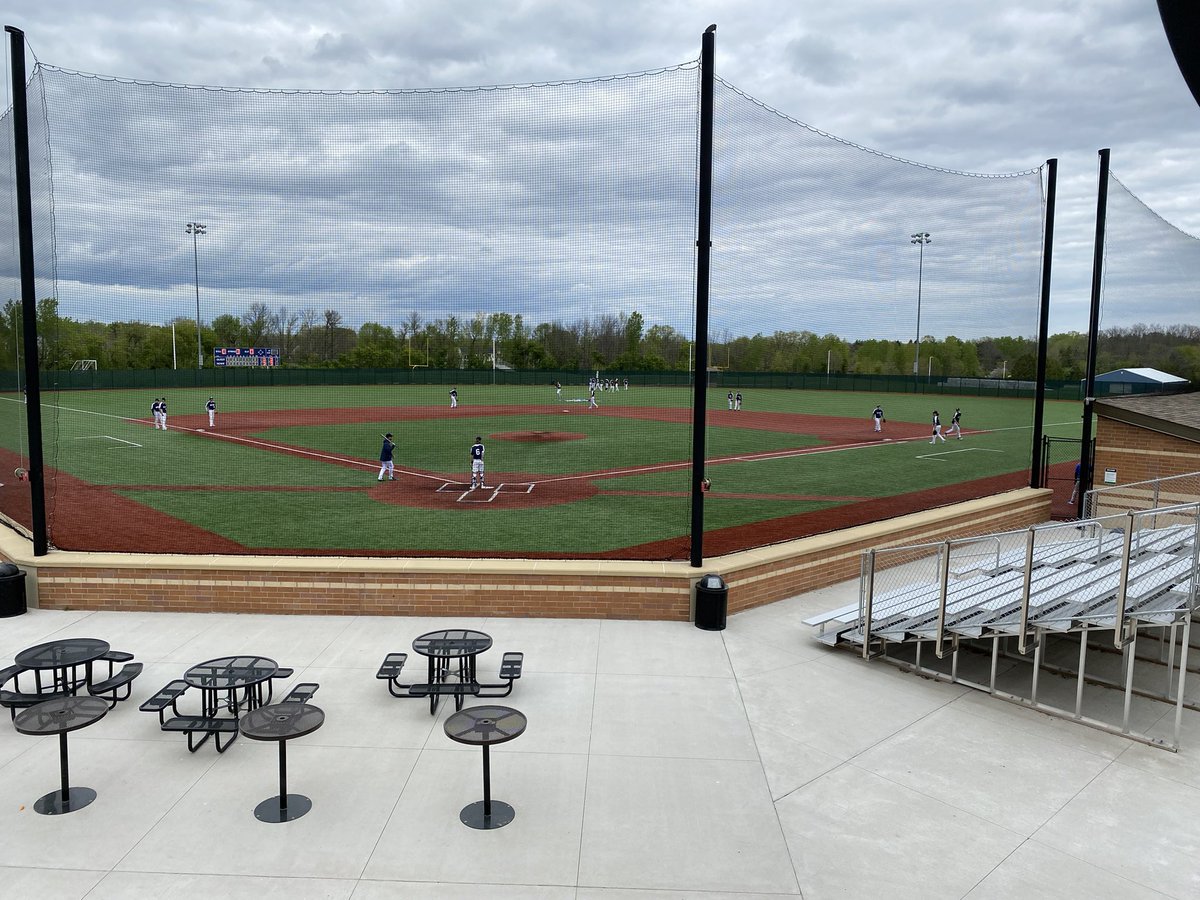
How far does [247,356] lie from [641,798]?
33.1ft

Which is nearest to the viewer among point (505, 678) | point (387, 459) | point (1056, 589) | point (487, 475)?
point (505, 678)

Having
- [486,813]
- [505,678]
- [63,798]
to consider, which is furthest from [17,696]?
[486,813]

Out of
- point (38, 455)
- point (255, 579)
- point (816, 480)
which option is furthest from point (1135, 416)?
point (38, 455)

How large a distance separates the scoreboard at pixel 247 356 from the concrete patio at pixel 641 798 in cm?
556

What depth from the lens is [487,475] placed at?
72.8 ft

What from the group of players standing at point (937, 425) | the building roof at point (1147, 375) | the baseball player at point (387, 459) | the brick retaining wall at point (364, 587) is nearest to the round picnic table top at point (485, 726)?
the brick retaining wall at point (364, 587)

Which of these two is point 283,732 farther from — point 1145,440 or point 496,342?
Result: point 1145,440

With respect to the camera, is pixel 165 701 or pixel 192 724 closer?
pixel 192 724

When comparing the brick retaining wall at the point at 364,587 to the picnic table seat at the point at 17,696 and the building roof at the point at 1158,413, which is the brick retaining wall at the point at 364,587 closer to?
the picnic table seat at the point at 17,696

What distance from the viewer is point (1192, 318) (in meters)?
19.9

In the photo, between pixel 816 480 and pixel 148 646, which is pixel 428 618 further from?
pixel 816 480

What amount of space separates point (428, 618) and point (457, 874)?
4961mm

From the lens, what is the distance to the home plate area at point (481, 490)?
18500 millimetres

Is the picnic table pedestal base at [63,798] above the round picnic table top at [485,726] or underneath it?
underneath
